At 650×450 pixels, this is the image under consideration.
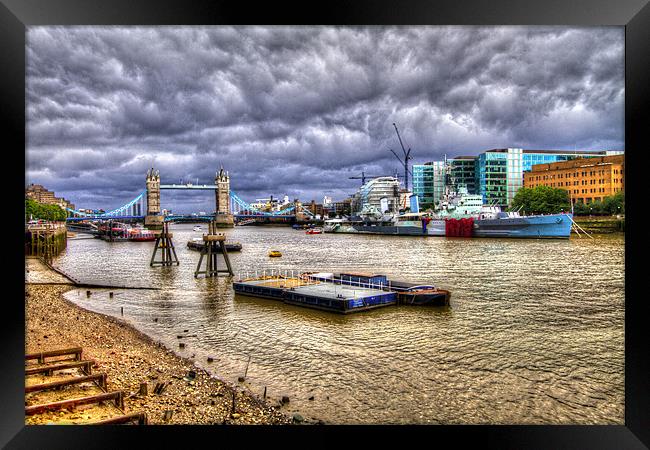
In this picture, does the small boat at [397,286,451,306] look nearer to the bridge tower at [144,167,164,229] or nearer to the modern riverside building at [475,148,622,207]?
the modern riverside building at [475,148,622,207]

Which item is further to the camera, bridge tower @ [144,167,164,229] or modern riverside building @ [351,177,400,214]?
bridge tower @ [144,167,164,229]

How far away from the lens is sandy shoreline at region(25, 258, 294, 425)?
205 inches

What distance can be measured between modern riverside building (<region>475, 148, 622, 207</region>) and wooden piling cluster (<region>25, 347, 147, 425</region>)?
65160 millimetres

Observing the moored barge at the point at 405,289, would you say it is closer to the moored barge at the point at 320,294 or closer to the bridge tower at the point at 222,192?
the moored barge at the point at 320,294

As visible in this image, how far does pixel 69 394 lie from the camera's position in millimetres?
5129

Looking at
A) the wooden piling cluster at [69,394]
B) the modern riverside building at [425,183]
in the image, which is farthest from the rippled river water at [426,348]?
the modern riverside building at [425,183]

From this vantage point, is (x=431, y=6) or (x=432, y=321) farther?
(x=432, y=321)

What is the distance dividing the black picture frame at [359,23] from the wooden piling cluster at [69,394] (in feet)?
2.83

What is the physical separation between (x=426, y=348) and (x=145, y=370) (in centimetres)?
459

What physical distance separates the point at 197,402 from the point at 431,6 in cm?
472

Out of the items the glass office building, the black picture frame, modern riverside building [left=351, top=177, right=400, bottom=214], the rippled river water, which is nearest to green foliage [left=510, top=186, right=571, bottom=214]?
the glass office building

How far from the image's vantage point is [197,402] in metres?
5.49
